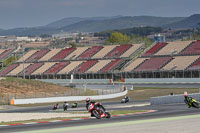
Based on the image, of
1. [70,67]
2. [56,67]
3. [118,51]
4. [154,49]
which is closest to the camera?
[154,49]

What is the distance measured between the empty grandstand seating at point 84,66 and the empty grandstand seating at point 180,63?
2102 cm

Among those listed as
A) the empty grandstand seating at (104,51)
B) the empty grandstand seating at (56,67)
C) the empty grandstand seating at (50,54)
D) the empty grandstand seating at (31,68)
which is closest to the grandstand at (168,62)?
the empty grandstand seating at (104,51)

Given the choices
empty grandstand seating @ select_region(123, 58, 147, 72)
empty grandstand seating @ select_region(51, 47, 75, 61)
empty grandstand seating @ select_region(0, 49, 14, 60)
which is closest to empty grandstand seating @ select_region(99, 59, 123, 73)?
empty grandstand seating @ select_region(123, 58, 147, 72)

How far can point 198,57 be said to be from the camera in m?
96.6

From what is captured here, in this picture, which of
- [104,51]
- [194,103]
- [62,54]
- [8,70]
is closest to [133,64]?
[104,51]

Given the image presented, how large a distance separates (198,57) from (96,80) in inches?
830

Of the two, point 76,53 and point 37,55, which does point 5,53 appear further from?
point 76,53

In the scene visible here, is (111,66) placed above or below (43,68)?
above

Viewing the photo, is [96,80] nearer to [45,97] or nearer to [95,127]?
[45,97]

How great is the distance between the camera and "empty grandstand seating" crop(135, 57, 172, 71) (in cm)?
9650

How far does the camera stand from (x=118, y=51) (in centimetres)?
11844

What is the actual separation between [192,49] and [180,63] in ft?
32.5

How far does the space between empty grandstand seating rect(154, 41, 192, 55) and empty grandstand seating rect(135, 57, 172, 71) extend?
3635mm

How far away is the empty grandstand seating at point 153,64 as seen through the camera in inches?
3799
